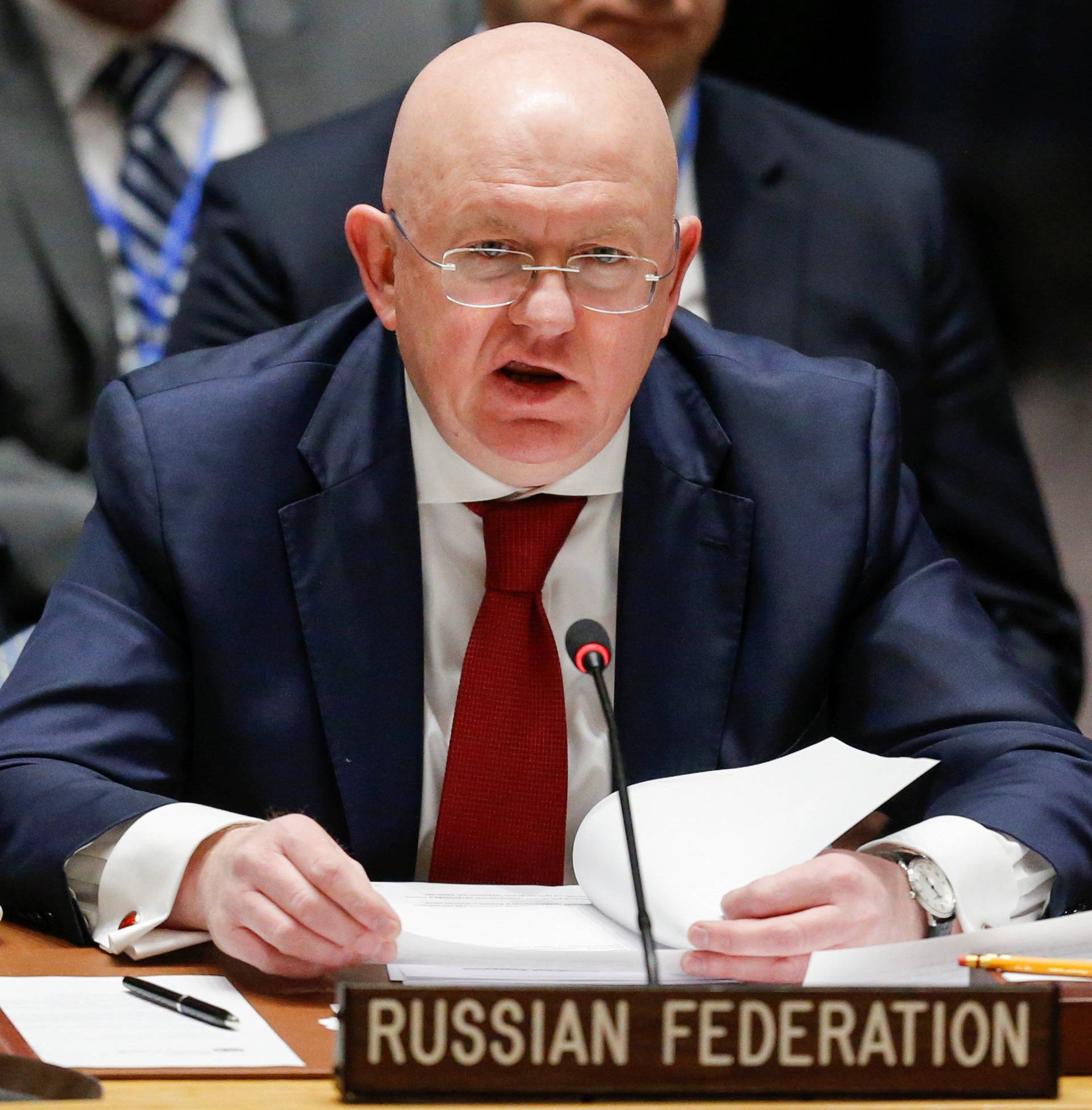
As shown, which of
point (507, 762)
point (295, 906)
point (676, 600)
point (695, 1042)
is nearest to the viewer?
point (695, 1042)

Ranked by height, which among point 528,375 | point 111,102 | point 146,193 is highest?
point 111,102

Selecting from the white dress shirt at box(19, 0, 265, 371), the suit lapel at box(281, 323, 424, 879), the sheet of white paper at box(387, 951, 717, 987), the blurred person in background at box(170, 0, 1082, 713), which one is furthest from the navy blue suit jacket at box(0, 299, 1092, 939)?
the white dress shirt at box(19, 0, 265, 371)

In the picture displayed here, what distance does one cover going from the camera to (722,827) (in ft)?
5.26

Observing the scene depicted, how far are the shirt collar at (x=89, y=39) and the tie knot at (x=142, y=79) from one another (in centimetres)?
1

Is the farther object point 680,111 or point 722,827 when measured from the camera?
point 680,111

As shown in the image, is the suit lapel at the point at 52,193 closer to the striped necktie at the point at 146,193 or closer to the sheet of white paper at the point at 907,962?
the striped necktie at the point at 146,193

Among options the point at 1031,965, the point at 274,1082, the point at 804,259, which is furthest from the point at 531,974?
the point at 804,259

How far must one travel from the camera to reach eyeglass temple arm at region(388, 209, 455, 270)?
1.83 meters

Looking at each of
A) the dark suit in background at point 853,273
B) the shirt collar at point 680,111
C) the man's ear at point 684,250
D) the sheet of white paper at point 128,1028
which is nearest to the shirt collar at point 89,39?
the dark suit in background at point 853,273

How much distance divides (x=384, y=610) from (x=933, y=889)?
66cm

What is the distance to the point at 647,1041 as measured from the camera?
118 cm

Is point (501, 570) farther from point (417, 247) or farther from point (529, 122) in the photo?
point (529, 122)

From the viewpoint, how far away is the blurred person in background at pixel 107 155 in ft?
10.1

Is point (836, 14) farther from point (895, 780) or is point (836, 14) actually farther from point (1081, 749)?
point (895, 780)
